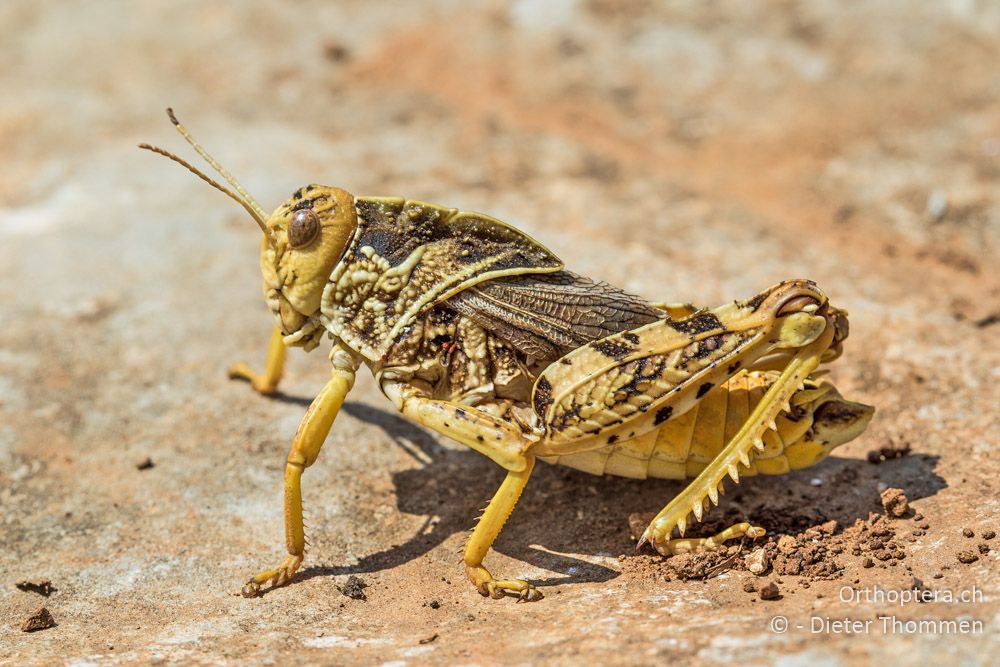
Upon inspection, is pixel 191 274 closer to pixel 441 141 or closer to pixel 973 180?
pixel 441 141

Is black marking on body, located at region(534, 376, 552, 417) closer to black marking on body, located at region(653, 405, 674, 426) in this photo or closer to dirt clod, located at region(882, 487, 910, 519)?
black marking on body, located at region(653, 405, 674, 426)

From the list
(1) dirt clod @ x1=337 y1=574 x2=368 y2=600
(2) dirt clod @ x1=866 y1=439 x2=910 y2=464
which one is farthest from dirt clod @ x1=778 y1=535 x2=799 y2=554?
(1) dirt clod @ x1=337 y1=574 x2=368 y2=600

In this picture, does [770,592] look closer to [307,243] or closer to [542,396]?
[542,396]

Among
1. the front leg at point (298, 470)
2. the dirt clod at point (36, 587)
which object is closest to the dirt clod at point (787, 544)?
the front leg at point (298, 470)

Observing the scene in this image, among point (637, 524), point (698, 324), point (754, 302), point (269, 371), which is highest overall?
point (269, 371)

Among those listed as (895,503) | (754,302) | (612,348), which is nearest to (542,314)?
(612,348)

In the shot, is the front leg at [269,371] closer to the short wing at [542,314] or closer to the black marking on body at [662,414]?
the short wing at [542,314]
